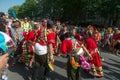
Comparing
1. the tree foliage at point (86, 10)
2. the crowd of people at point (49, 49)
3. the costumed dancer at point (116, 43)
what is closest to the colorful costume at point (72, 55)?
the crowd of people at point (49, 49)

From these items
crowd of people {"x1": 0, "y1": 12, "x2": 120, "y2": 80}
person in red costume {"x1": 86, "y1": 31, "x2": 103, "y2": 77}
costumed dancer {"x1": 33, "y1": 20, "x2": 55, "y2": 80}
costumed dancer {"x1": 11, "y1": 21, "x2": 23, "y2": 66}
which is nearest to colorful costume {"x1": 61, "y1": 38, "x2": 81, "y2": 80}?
crowd of people {"x1": 0, "y1": 12, "x2": 120, "y2": 80}

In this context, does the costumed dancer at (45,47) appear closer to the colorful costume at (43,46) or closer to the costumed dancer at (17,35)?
the colorful costume at (43,46)

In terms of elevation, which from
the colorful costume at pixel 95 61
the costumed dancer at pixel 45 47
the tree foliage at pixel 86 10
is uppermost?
the tree foliage at pixel 86 10

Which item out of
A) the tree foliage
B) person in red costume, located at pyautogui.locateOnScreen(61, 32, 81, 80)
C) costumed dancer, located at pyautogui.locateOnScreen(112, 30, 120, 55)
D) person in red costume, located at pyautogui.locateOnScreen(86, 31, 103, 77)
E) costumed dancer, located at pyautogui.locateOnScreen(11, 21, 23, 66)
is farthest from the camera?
the tree foliage

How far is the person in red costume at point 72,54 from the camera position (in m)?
6.40

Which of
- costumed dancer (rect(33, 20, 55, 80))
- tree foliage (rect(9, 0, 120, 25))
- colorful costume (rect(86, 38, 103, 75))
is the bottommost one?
colorful costume (rect(86, 38, 103, 75))

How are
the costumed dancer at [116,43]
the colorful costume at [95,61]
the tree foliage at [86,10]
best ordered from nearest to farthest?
the colorful costume at [95,61]
the costumed dancer at [116,43]
the tree foliage at [86,10]

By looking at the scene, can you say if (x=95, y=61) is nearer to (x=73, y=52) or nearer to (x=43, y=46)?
(x=73, y=52)

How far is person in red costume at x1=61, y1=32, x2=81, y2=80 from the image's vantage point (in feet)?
21.0

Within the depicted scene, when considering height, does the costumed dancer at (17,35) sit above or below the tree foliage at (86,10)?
below

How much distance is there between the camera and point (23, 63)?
32.3ft

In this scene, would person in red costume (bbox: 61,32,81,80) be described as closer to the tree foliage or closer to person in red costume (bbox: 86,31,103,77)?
person in red costume (bbox: 86,31,103,77)

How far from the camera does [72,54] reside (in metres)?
6.48

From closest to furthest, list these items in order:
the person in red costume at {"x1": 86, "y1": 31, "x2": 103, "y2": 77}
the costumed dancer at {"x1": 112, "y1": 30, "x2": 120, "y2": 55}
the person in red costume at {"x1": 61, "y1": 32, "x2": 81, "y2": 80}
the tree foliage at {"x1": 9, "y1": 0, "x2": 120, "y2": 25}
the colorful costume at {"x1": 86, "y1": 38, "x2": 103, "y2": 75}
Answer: the person in red costume at {"x1": 61, "y1": 32, "x2": 81, "y2": 80} → the person in red costume at {"x1": 86, "y1": 31, "x2": 103, "y2": 77} → the colorful costume at {"x1": 86, "y1": 38, "x2": 103, "y2": 75} → the costumed dancer at {"x1": 112, "y1": 30, "x2": 120, "y2": 55} → the tree foliage at {"x1": 9, "y1": 0, "x2": 120, "y2": 25}
